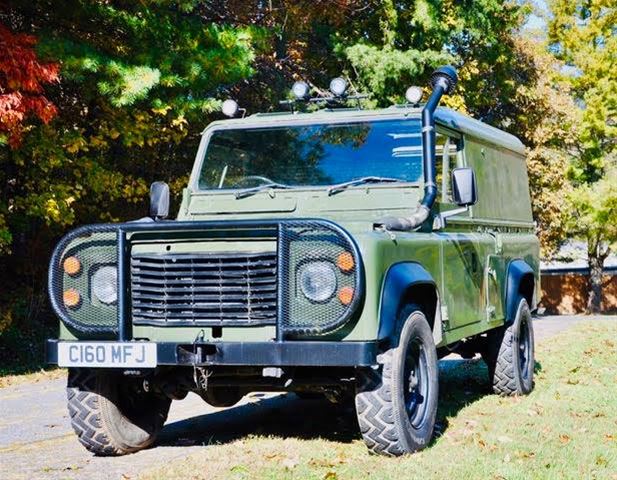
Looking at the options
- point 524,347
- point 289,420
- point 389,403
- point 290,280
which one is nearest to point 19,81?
point 289,420

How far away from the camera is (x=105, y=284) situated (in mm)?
6254

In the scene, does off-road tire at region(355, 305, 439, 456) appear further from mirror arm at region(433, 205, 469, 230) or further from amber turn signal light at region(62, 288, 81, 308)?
amber turn signal light at region(62, 288, 81, 308)

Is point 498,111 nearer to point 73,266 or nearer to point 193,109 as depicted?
point 193,109

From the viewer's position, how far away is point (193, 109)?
14.2m

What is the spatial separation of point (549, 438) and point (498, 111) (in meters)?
23.4

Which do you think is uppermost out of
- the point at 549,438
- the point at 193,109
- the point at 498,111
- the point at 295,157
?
the point at 498,111

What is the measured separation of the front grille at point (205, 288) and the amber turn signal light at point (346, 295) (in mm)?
419

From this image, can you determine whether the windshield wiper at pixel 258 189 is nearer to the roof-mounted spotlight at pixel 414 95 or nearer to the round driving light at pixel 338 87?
the round driving light at pixel 338 87

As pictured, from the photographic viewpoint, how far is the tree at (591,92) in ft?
90.4

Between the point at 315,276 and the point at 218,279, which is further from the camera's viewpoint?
the point at 218,279

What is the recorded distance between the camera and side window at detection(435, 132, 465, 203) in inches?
298

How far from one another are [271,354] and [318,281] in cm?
51

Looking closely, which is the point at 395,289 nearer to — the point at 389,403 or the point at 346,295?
the point at 346,295

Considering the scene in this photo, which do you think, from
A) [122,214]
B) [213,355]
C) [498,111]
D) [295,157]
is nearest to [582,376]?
[295,157]
